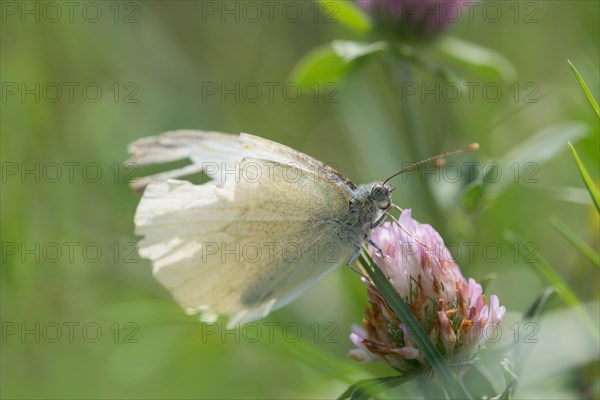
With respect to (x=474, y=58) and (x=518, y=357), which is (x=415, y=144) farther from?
(x=518, y=357)

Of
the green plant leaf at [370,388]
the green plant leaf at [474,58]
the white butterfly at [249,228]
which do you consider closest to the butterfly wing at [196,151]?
the white butterfly at [249,228]

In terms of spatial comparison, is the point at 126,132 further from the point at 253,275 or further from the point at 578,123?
the point at 578,123

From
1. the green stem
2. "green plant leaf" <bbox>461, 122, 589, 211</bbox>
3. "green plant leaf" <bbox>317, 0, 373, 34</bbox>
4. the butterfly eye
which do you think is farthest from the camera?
"green plant leaf" <bbox>317, 0, 373, 34</bbox>

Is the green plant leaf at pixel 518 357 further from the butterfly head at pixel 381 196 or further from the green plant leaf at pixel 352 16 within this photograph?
the green plant leaf at pixel 352 16

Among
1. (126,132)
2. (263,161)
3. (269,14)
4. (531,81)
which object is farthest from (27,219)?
(531,81)

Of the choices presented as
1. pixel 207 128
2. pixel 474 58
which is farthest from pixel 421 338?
pixel 207 128

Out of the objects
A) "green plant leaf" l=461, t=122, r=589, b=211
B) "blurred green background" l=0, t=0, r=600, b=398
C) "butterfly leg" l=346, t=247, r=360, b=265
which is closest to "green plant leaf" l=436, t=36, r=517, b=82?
"blurred green background" l=0, t=0, r=600, b=398

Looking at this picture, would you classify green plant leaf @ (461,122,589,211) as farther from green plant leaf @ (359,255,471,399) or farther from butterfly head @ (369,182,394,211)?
green plant leaf @ (359,255,471,399)
